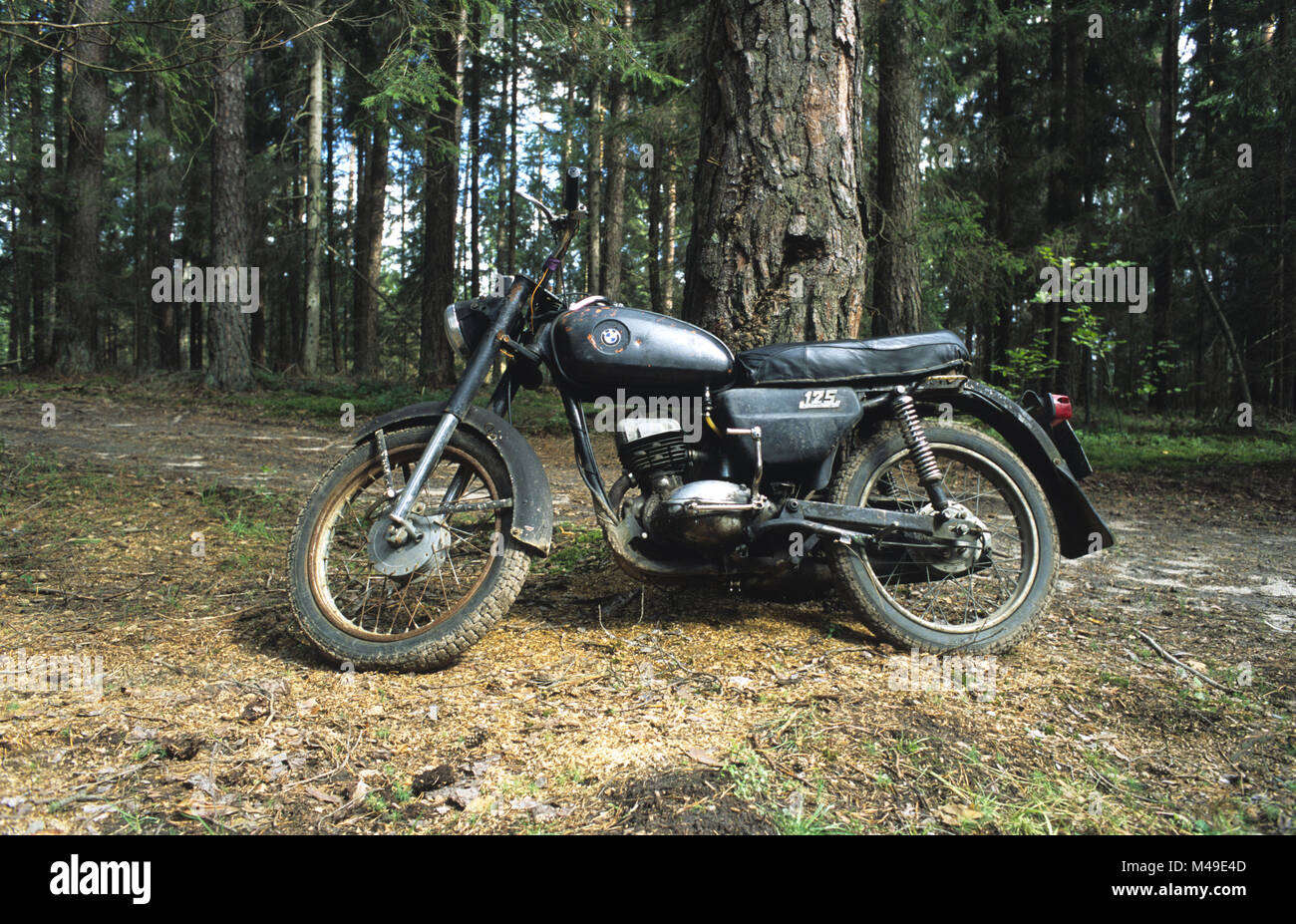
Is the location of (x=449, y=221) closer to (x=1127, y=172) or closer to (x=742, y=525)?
(x=742, y=525)

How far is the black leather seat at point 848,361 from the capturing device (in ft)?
9.68

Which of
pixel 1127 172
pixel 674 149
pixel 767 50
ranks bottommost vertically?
pixel 767 50

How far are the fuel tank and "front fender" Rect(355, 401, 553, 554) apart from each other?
0.31 metres

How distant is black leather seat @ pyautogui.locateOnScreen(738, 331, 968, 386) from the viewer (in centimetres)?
295

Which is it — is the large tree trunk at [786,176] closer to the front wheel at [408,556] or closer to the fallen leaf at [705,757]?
the front wheel at [408,556]

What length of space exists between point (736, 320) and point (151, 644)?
8.85ft

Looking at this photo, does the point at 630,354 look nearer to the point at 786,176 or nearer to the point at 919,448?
the point at 919,448

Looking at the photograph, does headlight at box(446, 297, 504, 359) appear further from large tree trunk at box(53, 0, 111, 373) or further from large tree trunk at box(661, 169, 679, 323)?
large tree trunk at box(661, 169, 679, 323)

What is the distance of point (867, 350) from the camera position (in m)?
3.00

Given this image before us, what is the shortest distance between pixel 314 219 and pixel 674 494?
16.5 metres

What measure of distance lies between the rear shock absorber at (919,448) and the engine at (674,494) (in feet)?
2.15

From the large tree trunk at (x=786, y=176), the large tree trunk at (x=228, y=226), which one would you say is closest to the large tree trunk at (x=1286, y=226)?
the large tree trunk at (x=786, y=176)
